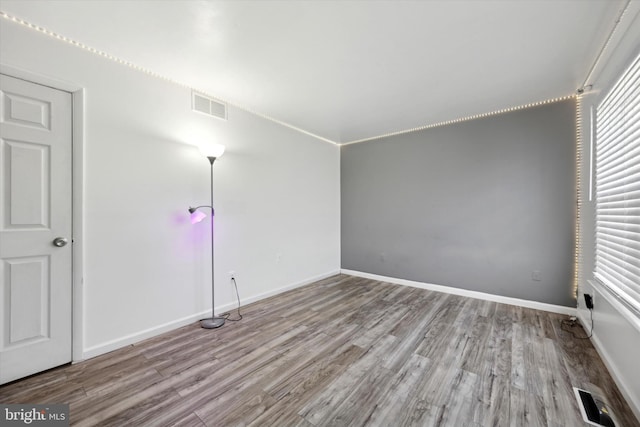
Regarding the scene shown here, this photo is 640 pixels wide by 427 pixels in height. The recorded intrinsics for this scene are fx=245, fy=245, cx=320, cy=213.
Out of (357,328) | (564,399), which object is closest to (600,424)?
(564,399)

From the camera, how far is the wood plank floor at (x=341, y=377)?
1.56 meters

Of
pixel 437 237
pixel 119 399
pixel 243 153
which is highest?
pixel 243 153

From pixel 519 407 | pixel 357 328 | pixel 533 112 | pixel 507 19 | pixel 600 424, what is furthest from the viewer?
pixel 533 112

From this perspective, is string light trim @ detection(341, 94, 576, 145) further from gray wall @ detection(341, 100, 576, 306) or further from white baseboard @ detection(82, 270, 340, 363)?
white baseboard @ detection(82, 270, 340, 363)

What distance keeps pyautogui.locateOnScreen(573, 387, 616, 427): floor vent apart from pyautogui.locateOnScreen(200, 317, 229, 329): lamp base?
3.06m

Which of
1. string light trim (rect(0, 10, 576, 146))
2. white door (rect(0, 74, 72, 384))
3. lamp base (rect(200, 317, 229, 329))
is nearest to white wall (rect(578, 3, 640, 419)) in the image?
string light trim (rect(0, 10, 576, 146))

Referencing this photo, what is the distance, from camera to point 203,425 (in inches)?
58.4

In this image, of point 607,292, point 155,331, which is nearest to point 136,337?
point 155,331

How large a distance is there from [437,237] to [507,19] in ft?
9.58

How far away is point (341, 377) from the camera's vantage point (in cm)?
191

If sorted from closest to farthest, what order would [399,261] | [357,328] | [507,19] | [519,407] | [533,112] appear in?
1. [519,407]
2. [507,19]
3. [357,328]
4. [533,112]
5. [399,261]

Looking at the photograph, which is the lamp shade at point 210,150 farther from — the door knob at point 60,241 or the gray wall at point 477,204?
the gray wall at point 477,204

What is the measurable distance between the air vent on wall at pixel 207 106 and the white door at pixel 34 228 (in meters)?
1.08

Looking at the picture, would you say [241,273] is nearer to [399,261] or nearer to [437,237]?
[399,261]
